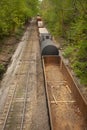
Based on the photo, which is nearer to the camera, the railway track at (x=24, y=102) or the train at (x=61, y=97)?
the railway track at (x=24, y=102)

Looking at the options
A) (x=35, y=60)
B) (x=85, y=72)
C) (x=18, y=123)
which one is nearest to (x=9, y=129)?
(x=18, y=123)

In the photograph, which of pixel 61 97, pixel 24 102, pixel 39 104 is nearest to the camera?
pixel 39 104

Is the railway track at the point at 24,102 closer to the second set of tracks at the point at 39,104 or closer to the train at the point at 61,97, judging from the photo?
the second set of tracks at the point at 39,104

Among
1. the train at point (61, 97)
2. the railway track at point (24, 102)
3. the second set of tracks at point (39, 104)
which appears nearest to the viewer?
the railway track at point (24, 102)

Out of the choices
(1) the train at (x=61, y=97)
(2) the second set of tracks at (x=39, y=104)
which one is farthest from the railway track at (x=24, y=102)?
(1) the train at (x=61, y=97)

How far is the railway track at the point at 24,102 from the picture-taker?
15508mm

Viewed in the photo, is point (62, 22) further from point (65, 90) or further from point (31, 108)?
point (31, 108)

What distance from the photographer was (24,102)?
1872 cm

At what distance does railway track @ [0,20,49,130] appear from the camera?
50.9 feet

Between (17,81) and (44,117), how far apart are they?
315 inches

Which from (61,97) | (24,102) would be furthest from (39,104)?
(61,97)

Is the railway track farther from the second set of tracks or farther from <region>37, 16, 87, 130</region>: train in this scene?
<region>37, 16, 87, 130</region>: train

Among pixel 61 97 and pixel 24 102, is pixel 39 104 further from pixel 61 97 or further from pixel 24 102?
pixel 61 97

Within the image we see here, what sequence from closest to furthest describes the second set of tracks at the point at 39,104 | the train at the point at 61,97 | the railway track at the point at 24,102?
the railway track at the point at 24,102 → the second set of tracks at the point at 39,104 → the train at the point at 61,97
